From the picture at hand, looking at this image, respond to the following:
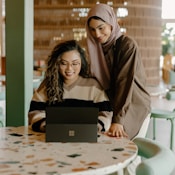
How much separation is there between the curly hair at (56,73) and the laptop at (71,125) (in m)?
0.32

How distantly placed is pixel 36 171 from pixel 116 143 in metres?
0.52

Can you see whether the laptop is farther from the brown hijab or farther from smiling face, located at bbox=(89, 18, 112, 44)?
smiling face, located at bbox=(89, 18, 112, 44)

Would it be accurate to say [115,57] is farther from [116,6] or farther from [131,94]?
[116,6]

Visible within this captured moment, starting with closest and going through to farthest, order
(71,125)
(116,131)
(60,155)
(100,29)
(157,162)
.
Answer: (157,162) → (60,155) → (71,125) → (116,131) → (100,29)

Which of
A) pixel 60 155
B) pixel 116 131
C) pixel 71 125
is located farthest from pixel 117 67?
pixel 60 155

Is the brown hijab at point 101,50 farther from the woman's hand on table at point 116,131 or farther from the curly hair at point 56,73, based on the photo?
the woman's hand on table at point 116,131

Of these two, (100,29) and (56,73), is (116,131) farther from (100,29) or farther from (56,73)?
(100,29)

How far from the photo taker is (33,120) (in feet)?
6.79

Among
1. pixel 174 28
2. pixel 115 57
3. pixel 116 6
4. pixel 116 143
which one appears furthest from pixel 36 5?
pixel 174 28

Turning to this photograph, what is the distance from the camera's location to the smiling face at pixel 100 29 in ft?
7.24

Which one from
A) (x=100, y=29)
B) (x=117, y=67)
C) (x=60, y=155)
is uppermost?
(x=100, y=29)

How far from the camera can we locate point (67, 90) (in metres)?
2.13

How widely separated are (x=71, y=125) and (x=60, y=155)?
22 cm

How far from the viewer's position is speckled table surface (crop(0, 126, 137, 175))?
1428 mm
